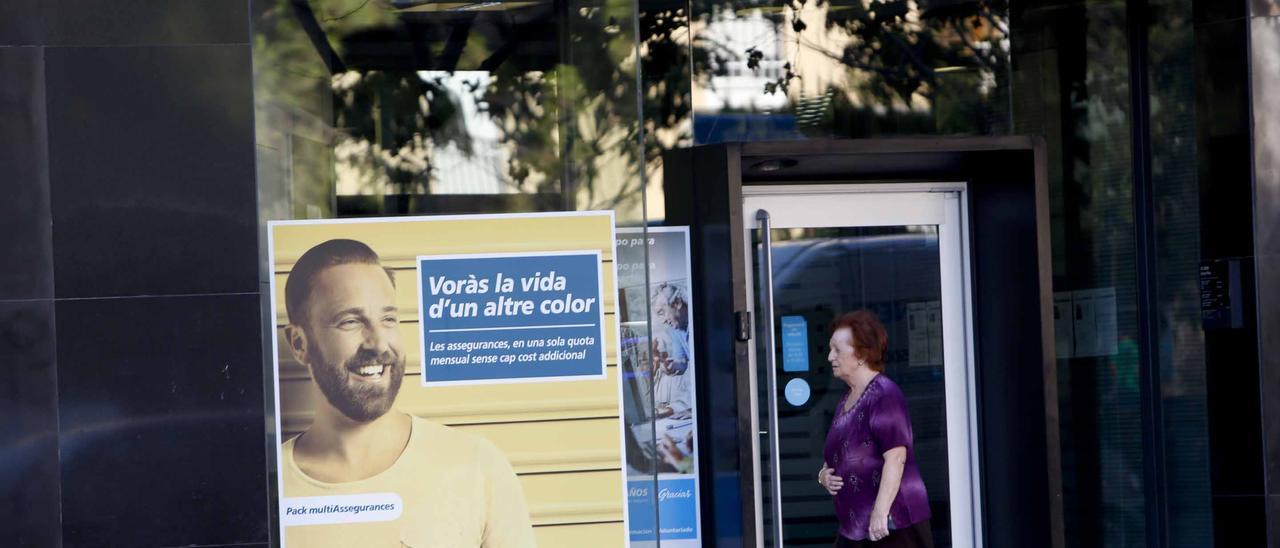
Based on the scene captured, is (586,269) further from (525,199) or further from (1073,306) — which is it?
(1073,306)

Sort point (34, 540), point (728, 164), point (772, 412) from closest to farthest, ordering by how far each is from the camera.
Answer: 1. point (34, 540)
2. point (728, 164)
3. point (772, 412)

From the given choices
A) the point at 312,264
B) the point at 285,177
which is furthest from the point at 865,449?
the point at 285,177

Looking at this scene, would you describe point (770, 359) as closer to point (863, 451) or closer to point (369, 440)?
point (863, 451)

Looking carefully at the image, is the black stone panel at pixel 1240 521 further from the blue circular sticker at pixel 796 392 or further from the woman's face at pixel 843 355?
the blue circular sticker at pixel 796 392

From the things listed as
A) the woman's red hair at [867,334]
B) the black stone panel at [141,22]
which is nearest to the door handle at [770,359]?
the woman's red hair at [867,334]

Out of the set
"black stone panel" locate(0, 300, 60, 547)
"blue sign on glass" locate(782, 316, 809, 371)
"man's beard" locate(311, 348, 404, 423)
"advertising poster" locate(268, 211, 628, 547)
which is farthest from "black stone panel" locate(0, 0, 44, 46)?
"blue sign on glass" locate(782, 316, 809, 371)

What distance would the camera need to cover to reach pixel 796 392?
6820 millimetres

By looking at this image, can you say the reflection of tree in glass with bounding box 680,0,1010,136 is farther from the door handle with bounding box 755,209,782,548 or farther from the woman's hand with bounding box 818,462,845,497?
the woman's hand with bounding box 818,462,845,497

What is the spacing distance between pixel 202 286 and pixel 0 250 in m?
0.68

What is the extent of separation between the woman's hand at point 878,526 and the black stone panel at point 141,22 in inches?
134

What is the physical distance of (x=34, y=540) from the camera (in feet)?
17.1

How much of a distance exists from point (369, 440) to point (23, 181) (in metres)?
1.46

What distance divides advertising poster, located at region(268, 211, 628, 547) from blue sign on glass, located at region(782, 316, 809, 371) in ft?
5.28

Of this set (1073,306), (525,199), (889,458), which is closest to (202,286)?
(525,199)
